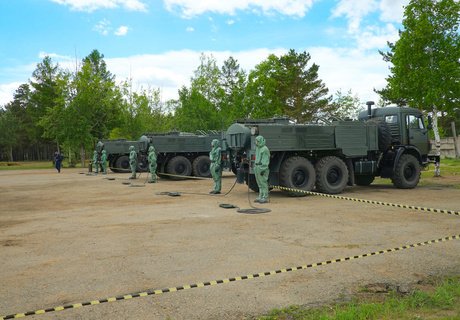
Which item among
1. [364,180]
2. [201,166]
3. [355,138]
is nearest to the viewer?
[355,138]

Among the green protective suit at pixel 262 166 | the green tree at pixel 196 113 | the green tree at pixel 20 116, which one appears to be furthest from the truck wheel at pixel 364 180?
the green tree at pixel 20 116

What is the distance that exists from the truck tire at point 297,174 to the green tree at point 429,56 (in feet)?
Answer: 38.6

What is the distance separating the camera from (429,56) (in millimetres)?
22297

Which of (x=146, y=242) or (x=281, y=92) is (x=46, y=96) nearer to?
(x=281, y=92)

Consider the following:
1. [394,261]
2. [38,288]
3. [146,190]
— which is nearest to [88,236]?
[38,288]

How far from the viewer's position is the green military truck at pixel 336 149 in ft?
41.6

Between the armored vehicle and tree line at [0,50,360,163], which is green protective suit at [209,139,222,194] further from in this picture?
tree line at [0,50,360,163]

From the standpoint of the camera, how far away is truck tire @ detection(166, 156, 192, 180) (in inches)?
824

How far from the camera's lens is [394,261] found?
18.4 ft

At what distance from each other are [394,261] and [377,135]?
30.1ft

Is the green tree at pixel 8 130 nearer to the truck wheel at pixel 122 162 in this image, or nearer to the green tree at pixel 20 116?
the green tree at pixel 20 116

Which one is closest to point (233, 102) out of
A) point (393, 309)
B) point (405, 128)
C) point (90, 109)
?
point (90, 109)

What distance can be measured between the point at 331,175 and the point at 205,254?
26.5 feet

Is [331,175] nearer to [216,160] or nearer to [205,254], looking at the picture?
[216,160]
